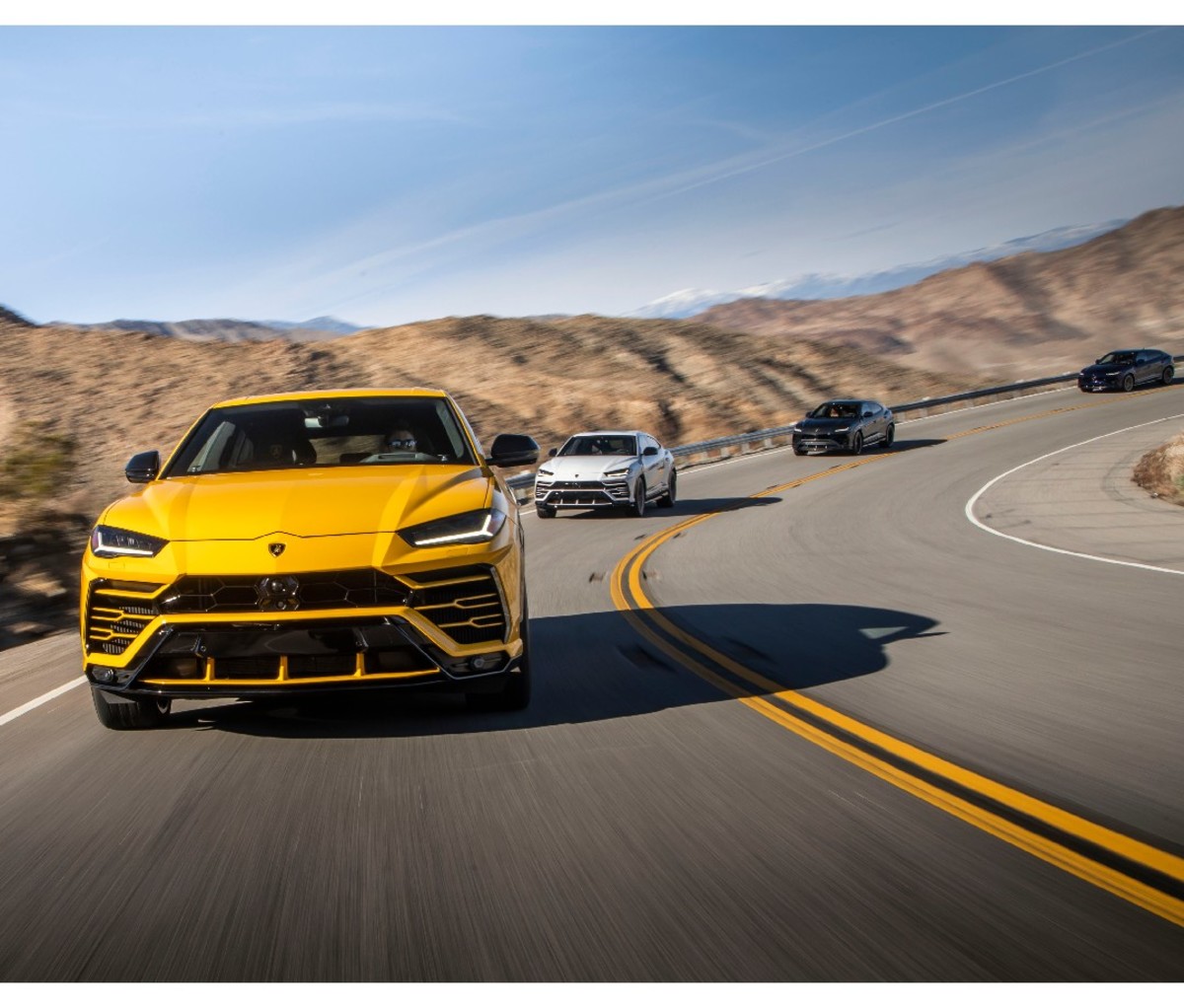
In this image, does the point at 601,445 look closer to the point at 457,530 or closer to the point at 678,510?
the point at 678,510

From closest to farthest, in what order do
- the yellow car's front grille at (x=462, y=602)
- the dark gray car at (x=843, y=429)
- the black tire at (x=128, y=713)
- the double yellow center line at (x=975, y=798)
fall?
the double yellow center line at (x=975, y=798) < the yellow car's front grille at (x=462, y=602) < the black tire at (x=128, y=713) < the dark gray car at (x=843, y=429)

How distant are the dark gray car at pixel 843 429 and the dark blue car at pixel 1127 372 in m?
15.7

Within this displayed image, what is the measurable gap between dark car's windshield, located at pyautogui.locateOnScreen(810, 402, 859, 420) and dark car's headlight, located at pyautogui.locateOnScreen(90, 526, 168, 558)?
95.5 ft

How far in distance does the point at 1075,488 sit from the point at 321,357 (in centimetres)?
5360

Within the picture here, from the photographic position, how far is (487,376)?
218 feet

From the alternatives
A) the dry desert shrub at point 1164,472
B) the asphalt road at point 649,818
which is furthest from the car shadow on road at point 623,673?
→ the dry desert shrub at point 1164,472

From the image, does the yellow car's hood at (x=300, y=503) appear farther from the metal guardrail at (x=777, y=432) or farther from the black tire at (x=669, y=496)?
the metal guardrail at (x=777, y=432)

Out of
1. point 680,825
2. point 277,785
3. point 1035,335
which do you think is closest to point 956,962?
point 680,825

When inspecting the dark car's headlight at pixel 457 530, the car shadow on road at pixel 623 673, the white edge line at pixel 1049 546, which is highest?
the dark car's headlight at pixel 457 530

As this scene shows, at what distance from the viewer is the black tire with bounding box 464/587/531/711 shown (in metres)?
5.98

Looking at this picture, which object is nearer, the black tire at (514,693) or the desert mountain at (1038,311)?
the black tire at (514,693)

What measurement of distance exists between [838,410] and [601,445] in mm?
13779

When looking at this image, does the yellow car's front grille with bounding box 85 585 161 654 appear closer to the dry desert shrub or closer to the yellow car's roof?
the yellow car's roof

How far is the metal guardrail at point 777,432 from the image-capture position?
3303cm
